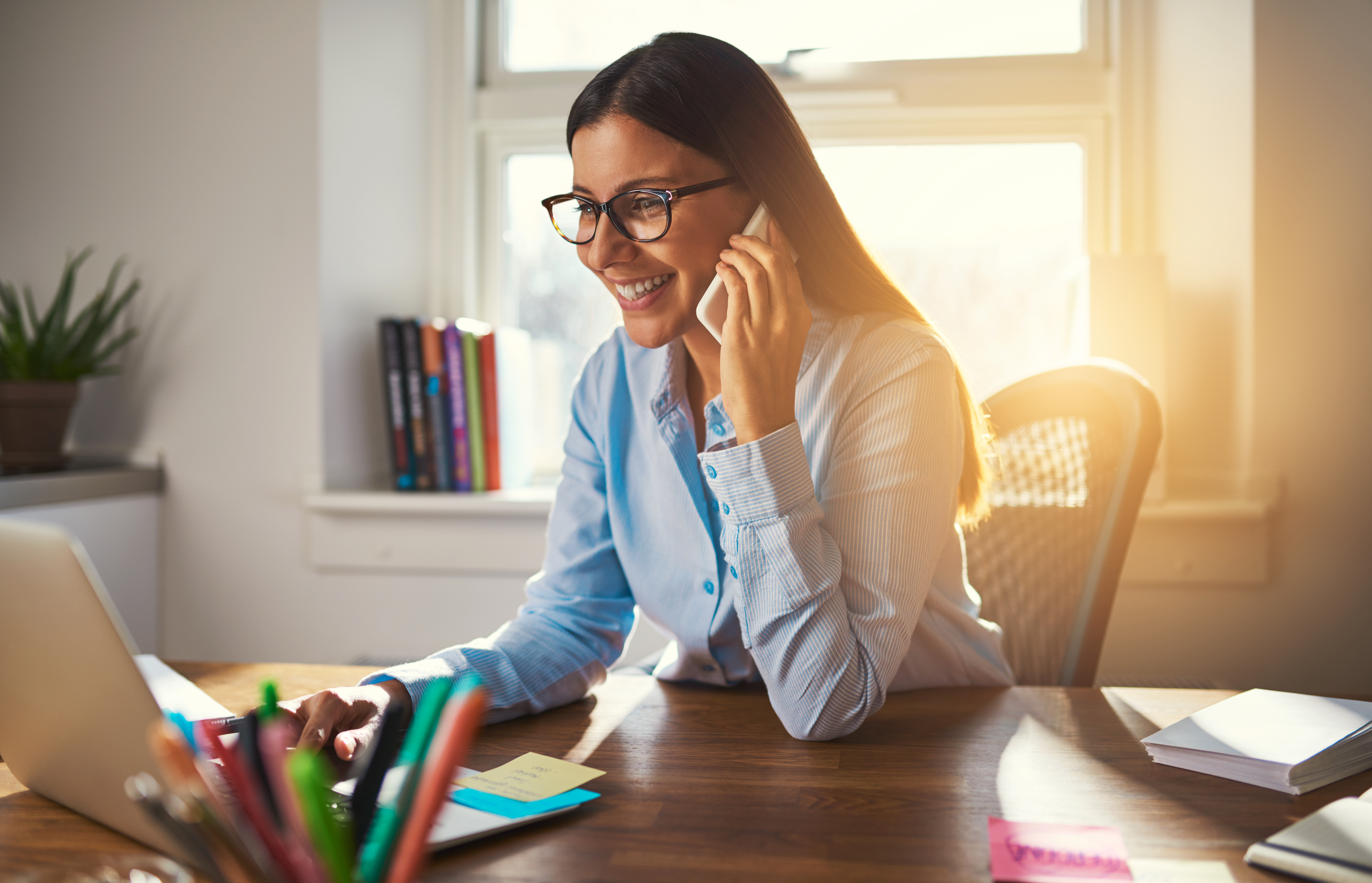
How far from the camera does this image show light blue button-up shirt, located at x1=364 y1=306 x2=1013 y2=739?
37.8 inches

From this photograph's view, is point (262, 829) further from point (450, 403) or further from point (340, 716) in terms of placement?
point (450, 403)

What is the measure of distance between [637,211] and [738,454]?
0.32 metres

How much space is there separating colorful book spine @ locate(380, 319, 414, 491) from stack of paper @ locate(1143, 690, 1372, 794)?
170 cm

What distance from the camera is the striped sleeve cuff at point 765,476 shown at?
3.18 feet

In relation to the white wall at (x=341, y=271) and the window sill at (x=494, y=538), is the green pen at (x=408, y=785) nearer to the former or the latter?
the window sill at (x=494, y=538)

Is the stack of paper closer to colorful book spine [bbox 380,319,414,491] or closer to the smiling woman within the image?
the smiling woman

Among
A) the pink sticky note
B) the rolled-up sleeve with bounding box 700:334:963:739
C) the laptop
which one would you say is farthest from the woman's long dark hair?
the laptop

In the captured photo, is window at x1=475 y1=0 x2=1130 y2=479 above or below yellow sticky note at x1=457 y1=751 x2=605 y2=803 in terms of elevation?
above

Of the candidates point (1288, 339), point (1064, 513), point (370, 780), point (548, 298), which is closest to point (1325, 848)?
point (370, 780)

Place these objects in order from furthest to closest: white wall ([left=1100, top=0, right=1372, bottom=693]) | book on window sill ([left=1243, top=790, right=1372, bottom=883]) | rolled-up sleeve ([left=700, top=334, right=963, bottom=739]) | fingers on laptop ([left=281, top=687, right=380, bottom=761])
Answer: white wall ([left=1100, top=0, right=1372, bottom=693])
rolled-up sleeve ([left=700, top=334, right=963, bottom=739])
fingers on laptop ([left=281, top=687, right=380, bottom=761])
book on window sill ([left=1243, top=790, right=1372, bottom=883])

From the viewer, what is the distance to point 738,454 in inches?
38.7

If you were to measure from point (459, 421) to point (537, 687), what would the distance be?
1242 millimetres

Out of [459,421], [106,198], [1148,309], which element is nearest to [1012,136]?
[1148,309]

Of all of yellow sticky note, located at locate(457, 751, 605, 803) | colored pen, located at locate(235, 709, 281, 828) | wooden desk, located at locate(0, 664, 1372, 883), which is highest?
colored pen, located at locate(235, 709, 281, 828)
